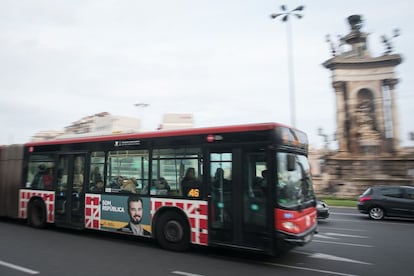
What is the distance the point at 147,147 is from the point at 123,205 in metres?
1.64

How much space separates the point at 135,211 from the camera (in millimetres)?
9055

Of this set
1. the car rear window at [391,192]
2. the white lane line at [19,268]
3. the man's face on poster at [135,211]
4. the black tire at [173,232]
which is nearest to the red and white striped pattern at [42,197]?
the man's face on poster at [135,211]

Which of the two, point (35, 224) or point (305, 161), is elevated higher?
point (305, 161)

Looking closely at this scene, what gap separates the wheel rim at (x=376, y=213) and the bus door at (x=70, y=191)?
39.4 feet

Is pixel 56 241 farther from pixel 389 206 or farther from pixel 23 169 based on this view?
pixel 389 206

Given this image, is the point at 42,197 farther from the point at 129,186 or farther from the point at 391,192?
the point at 391,192

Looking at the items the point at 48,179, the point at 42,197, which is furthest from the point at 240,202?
the point at 42,197

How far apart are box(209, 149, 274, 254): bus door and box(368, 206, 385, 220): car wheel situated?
10439 millimetres

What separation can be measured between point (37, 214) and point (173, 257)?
5.89m

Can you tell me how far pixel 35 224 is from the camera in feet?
37.5

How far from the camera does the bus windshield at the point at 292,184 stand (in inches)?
284

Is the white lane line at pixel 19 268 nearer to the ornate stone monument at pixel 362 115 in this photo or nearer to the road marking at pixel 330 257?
the road marking at pixel 330 257

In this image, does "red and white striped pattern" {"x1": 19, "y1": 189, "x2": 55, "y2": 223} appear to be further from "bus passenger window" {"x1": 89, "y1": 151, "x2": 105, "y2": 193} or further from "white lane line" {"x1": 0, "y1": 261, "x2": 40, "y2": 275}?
"white lane line" {"x1": 0, "y1": 261, "x2": 40, "y2": 275}

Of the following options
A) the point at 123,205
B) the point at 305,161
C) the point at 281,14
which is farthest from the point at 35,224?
the point at 281,14
